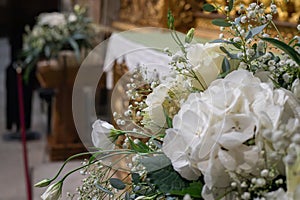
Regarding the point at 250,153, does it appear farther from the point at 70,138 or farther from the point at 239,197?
the point at 70,138

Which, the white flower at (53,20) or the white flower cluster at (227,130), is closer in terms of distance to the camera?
the white flower cluster at (227,130)

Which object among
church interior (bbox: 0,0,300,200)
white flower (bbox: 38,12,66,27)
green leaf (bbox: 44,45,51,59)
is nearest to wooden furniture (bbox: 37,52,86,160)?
church interior (bbox: 0,0,300,200)

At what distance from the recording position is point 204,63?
58 centimetres

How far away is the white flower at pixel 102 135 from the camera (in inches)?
24.9

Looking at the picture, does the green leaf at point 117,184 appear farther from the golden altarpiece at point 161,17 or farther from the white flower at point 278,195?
the golden altarpiece at point 161,17

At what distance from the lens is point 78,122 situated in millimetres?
799

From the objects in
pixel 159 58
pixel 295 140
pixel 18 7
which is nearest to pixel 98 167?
pixel 295 140

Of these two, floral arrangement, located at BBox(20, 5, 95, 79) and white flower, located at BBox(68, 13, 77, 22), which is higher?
white flower, located at BBox(68, 13, 77, 22)

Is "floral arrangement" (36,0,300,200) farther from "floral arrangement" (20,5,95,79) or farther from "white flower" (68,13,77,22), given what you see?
"white flower" (68,13,77,22)

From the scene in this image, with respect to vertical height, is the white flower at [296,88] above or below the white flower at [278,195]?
above

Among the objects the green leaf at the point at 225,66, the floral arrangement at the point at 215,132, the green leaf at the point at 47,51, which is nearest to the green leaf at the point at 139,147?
the floral arrangement at the point at 215,132

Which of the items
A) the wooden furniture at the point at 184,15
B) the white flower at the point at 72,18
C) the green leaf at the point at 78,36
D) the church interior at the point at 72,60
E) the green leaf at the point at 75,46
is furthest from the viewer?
the white flower at the point at 72,18

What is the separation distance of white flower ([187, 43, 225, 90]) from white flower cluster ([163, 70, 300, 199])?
55mm

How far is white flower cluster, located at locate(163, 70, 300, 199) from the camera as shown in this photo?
0.47 meters
